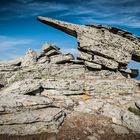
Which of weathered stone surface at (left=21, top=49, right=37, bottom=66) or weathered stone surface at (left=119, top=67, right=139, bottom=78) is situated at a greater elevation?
weathered stone surface at (left=21, top=49, right=37, bottom=66)

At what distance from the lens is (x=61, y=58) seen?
27.9 meters

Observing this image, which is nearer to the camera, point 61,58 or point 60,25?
point 61,58

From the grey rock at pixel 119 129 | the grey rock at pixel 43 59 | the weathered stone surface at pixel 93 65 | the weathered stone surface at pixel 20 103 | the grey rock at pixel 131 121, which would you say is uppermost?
the grey rock at pixel 43 59

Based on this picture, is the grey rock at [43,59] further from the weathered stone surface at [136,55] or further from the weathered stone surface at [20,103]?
the weathered stone surface at [136,55]

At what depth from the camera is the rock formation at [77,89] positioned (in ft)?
54.5

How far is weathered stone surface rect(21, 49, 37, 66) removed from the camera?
1130 inches

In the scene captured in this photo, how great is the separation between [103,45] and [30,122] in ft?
51.9

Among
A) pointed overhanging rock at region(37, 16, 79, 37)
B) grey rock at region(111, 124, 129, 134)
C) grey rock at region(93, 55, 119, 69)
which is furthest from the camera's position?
pointed overhanging rock at region(37, 16, 79, 37)

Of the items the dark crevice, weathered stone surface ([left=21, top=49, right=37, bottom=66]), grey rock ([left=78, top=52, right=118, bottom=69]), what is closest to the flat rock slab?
the dark crevice

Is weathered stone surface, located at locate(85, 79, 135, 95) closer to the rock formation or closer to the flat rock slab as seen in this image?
the rock formation

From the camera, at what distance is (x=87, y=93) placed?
23.5 m

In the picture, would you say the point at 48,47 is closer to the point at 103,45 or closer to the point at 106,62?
the point at 103,45

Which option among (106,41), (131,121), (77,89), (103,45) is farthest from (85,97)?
(106,41)

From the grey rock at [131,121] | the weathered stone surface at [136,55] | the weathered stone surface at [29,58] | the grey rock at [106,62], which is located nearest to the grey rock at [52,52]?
the weathered stone surface at [29,58]
